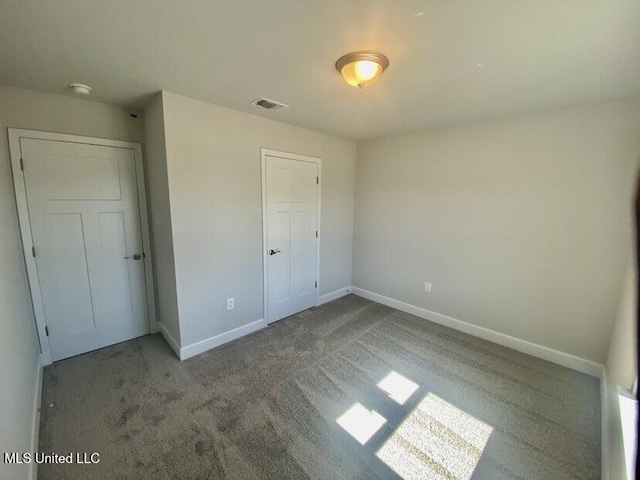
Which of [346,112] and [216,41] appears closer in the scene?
[216,41]

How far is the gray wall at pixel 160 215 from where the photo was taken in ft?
7.97

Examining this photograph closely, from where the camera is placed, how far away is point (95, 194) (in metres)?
2.61

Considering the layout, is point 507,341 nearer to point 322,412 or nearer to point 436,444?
point 436,444

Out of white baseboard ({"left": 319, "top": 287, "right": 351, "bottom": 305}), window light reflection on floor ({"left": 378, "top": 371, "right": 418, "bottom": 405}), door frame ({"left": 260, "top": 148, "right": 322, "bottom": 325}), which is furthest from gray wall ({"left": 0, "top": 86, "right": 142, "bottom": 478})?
white baseboard ({"left": 319, "top": 287, "right": 351, "bottom": 305})

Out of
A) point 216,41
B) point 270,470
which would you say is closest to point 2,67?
point 216,41

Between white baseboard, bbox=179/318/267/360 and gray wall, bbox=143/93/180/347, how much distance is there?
0.12m

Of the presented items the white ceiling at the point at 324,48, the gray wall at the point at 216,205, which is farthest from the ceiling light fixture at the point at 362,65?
the gray wall at the point at 216,205

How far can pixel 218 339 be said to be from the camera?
286cm

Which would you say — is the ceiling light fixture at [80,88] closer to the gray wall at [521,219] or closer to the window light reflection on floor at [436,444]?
the gray wall at [521,219]

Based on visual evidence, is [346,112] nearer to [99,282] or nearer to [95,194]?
[95,194]

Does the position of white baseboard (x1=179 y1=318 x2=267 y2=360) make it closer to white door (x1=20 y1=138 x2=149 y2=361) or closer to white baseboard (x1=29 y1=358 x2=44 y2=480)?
white door (x1=20 y1=138 x2=149 y2=361)

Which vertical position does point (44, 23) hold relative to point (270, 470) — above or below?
above

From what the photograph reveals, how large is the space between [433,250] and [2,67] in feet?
13.0

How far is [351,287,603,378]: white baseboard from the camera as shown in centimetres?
248
